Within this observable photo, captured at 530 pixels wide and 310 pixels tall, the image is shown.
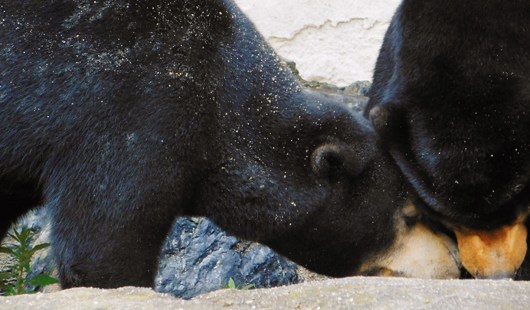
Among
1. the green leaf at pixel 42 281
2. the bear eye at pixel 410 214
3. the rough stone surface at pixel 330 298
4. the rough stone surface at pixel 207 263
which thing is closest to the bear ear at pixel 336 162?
the bear eye at pixel 410 214

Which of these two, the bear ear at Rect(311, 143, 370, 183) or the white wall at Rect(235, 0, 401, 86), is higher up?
the bear ear at Rect(311, 143, 370, 183)

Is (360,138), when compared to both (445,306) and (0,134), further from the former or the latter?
(0,134)

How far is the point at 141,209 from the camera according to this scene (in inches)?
121

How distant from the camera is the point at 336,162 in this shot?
11.5 ft

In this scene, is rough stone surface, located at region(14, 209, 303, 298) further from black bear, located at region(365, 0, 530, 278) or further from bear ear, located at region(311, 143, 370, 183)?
black bear, located at region(365, 0, 530, 278)

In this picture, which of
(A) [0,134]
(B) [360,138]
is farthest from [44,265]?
(B) [360,138]

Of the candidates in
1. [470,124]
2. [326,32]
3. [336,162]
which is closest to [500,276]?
[470,124]

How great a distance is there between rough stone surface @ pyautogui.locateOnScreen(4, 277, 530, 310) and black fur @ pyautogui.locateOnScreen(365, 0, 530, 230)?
0.75 metres

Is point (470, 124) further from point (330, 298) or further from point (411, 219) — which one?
point (330, 298)

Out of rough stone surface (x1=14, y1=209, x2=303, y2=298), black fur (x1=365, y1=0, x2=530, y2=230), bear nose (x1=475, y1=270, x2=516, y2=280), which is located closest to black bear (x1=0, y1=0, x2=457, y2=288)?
black fur (x1=365, y1=0, x2=530, y2=230)

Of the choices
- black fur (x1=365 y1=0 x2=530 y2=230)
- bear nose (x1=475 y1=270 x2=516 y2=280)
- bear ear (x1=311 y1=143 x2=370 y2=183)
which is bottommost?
bear nose (x1=475 y1=270 x2=516 y2=280)

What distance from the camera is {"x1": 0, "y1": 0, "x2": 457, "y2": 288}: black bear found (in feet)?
10.2

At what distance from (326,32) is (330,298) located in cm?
578

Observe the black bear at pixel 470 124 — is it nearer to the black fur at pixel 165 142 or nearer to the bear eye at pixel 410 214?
the bear eye at pixel 410 214
